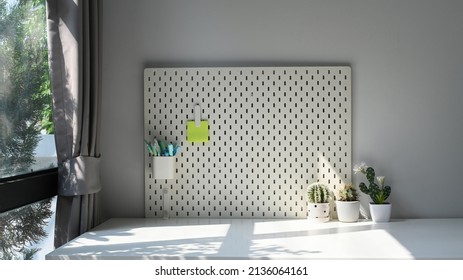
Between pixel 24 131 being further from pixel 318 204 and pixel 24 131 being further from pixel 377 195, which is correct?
pixel 377 195

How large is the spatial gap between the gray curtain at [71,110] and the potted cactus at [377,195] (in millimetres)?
1176

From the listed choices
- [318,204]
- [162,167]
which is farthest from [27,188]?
[318,204]

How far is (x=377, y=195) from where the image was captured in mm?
2709

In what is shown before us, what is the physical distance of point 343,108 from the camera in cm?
279

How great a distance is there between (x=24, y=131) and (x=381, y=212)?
5.00 feet

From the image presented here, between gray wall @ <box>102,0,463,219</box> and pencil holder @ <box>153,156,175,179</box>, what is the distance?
0.47m

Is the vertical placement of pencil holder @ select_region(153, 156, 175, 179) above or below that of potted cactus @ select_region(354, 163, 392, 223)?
above

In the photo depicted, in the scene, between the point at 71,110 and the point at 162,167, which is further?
the point at 162,167

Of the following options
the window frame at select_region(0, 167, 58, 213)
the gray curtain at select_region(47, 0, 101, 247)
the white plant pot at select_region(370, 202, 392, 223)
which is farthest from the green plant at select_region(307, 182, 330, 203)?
the window frame at select_region(0, 167, 58, 213)

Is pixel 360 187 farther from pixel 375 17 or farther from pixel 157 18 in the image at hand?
pixel 157 18

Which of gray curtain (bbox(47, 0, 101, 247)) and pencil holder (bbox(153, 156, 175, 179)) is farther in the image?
pencil holder (bbox(153, 156, 175, 179))

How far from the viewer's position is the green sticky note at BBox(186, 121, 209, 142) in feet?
9.16

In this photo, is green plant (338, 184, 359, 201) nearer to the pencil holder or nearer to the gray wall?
the gray wall

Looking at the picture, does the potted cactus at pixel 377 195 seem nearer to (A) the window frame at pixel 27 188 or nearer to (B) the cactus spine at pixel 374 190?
(B) the cactus spine at pixel 374 190
